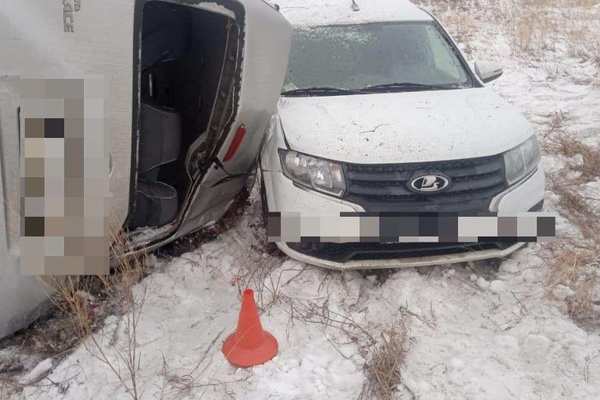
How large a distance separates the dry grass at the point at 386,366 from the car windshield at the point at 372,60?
5.60ft

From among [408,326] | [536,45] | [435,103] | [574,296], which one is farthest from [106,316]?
[536,45]

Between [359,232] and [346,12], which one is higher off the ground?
[346,12]

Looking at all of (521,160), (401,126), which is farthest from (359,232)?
(521,160)

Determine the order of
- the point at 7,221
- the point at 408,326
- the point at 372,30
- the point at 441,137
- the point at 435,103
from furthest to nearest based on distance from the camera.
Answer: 1. the point at 372,30
2. the point at 435,103
3. the point at 441,137
4. the point at 408,326
5. the point at 7,221

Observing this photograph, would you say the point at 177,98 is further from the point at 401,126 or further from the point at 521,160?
the point at 521,160

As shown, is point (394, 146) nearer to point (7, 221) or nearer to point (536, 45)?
point (7, 221)

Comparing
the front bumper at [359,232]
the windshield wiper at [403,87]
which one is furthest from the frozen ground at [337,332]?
the windshield wiper at [403,87]

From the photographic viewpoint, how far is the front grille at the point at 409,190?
291cm

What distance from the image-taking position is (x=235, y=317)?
2.91 m

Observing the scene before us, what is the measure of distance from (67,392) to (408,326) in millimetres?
1642

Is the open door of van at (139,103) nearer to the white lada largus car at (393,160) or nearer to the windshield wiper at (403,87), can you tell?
the white lada largus car at (393,160)

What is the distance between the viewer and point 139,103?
2.68 meters

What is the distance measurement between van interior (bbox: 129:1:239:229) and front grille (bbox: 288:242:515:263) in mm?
862

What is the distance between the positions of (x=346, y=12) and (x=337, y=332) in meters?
2.63
